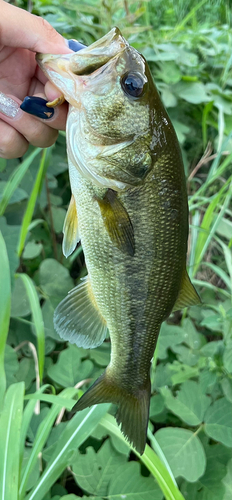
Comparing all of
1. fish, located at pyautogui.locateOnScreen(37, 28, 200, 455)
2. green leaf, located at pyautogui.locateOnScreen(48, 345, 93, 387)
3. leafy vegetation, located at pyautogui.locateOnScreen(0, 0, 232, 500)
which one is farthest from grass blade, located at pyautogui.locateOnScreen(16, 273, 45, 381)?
fish, located at pyautogui.locateOnScreen(37, 28, 200, 455)

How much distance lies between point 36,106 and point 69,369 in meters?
0.88

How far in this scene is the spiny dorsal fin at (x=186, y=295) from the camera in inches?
35.2

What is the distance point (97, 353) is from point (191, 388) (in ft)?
1.28

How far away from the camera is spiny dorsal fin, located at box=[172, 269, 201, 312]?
89cm

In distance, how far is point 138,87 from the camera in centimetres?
74

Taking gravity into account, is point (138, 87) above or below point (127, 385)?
above

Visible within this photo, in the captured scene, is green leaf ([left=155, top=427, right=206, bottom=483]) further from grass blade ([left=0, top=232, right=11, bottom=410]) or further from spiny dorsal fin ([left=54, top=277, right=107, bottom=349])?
grass blade ([left=0, top=232, right=11, bottom=410])

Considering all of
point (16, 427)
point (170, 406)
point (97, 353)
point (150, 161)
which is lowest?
point (97, 353)

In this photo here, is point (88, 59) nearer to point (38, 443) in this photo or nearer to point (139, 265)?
point (139, 265)

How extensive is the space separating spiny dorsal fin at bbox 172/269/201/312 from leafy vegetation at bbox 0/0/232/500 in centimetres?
30

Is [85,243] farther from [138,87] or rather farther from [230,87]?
[230,87]

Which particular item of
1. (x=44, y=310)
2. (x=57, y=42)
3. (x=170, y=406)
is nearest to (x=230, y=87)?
(x=57, y=42)

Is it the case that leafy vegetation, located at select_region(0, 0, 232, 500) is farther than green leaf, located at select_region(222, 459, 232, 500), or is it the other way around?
green leaf, located at select_region(222, 459, 232, 500)

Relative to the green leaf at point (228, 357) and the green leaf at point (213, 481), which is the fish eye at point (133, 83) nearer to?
the green leaf at point (228, 357)
